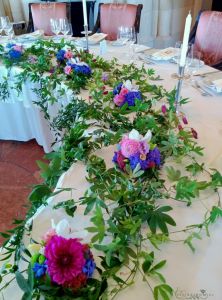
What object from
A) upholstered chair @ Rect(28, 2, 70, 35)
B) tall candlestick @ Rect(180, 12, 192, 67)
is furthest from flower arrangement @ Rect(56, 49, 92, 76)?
upholstered chair @ Rect(28, 2, 70, 35)

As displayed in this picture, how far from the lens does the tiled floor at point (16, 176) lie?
5.78ft

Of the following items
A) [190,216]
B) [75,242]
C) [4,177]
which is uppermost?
[75,242]

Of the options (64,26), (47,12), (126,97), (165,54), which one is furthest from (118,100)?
(47,12)

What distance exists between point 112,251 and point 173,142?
16.8 inches

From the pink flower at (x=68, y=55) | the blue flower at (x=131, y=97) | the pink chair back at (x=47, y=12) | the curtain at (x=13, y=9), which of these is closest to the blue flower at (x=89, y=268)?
the blue flower at (x=131, y=97)

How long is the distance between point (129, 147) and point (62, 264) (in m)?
0.37

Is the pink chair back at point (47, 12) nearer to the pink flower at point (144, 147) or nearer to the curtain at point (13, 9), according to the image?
the curtain at point (13, 9)

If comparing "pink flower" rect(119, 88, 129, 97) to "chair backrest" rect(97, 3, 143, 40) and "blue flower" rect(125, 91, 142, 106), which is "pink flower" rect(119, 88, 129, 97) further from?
"chair backrest" rect(97, 3, 143, 40)

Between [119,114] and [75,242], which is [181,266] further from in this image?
[119,114]

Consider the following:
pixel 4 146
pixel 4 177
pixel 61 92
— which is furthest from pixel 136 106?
pixel 4 146

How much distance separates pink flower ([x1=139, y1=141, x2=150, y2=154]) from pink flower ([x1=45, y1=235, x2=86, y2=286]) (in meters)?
0.32

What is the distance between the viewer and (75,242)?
1.73ft

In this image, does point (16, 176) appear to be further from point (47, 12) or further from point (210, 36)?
point (210, 36)

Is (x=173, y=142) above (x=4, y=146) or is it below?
above
